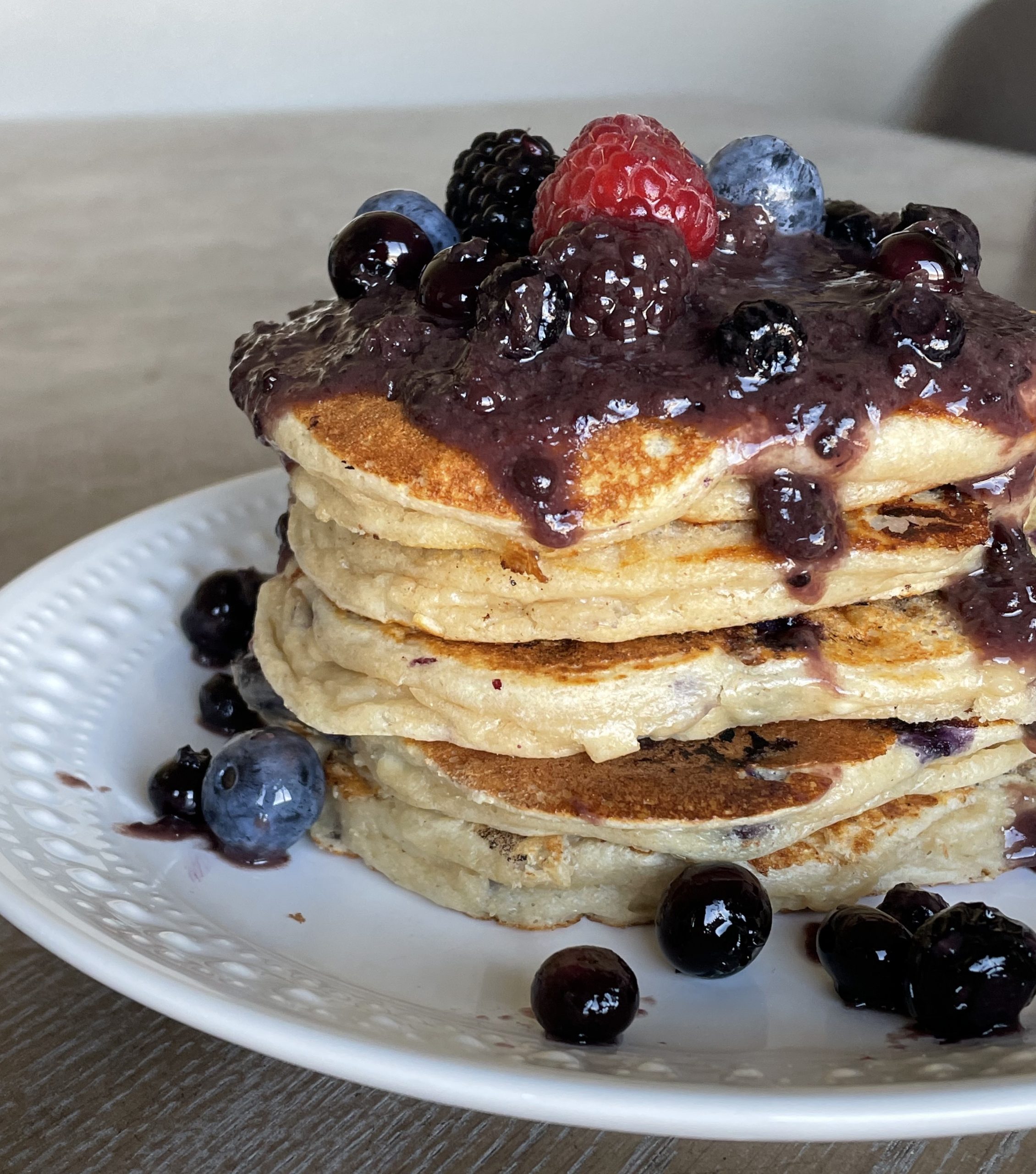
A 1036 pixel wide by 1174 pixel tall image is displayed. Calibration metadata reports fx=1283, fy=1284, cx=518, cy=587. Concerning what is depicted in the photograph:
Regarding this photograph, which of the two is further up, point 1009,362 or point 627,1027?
point 1009,362

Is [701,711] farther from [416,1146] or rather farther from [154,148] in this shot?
[154,148]

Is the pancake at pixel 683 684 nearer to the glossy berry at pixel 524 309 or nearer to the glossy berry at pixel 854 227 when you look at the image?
the glossy berry at pixel 524 309

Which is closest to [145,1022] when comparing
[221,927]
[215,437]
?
[221,927]

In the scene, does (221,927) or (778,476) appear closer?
(778,476)

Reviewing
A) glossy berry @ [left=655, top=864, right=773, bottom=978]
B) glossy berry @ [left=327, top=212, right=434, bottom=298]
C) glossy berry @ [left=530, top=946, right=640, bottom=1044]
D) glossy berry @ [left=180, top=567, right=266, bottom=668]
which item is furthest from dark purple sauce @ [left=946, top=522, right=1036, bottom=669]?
glossy berry @ [left=180, top=567, right=266, bottom=668]

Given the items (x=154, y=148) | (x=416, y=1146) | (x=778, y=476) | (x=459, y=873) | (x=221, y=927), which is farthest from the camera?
(x=154, y=148)

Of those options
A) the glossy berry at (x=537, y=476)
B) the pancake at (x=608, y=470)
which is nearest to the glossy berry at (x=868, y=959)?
the pancake at (x=608, y=470)

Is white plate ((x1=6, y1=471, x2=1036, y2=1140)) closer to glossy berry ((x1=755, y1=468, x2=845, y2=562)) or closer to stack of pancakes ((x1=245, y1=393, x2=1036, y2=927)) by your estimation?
stack of pancakes ((x1=245, y1=393, x2=1036, y2=927))
